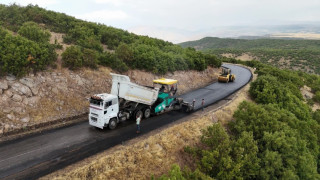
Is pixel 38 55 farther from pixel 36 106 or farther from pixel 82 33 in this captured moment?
pixel 82 33

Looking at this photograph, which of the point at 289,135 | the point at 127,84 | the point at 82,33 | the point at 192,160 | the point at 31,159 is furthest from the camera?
the point at 82,33

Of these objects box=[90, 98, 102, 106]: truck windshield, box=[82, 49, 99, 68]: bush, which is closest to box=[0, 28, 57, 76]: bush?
box=[82, 49, 99, 68]: bush

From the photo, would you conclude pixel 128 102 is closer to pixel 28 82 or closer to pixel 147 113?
pixel 147 113

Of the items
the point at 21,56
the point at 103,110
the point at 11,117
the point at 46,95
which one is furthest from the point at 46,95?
the point at 103,110

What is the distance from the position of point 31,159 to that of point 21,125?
4.72 metres

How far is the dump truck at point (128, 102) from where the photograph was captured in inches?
647

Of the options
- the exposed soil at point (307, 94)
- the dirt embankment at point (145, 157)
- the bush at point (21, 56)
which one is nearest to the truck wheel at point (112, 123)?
the dirt embankment at point (145, 157)

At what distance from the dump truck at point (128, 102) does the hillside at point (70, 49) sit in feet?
24.0

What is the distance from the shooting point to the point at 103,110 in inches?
635

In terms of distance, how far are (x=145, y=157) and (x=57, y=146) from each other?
6.30 m

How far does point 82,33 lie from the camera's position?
30.9m

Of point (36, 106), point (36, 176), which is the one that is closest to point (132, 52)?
point (36, 106)

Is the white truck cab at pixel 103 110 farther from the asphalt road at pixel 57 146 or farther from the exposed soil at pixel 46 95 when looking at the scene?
the exposed soil at pixel 46 95

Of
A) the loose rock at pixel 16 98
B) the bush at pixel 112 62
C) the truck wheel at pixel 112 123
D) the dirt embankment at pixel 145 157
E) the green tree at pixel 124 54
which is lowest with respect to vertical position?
the dirt embankment at pixel 145 157
